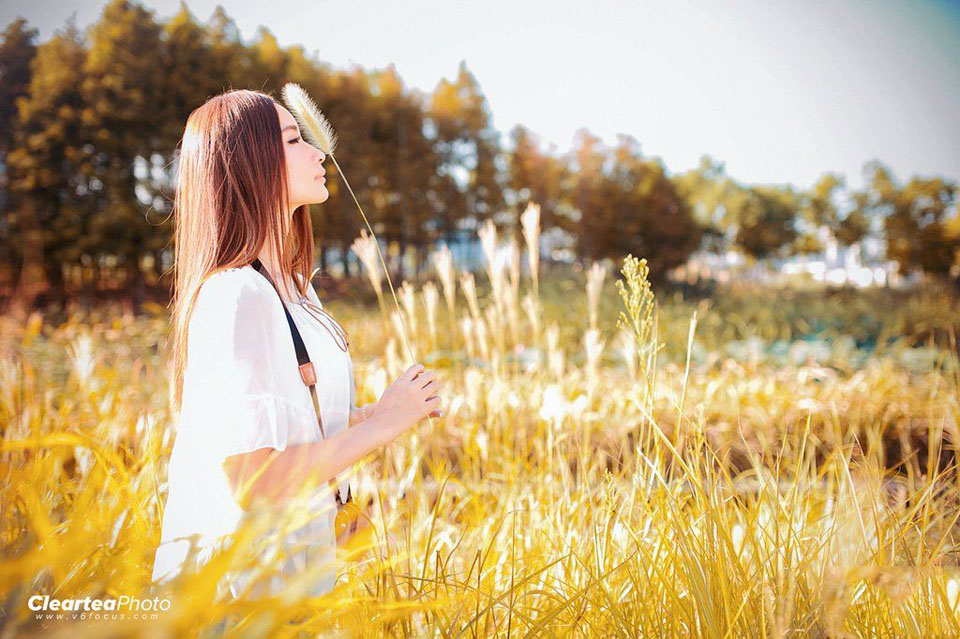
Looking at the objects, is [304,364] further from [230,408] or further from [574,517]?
[574,517]

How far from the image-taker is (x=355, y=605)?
1008 mm

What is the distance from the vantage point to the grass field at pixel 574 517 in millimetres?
852

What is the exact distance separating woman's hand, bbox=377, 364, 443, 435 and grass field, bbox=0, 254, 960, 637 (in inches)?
8.3

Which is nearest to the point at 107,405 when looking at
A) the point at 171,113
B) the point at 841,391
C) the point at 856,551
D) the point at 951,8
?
the point at 856,551

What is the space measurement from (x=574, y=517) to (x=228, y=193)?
1170 mm

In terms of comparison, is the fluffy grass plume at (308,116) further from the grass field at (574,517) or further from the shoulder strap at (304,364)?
the grass field at (574,517)

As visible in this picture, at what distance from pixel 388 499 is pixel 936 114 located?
15.4 ft

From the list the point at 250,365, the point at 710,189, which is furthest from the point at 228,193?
the point at 710,189

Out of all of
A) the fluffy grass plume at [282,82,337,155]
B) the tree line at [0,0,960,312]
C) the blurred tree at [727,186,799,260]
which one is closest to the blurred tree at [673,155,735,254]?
the blurred tree at [727,186,799,260]

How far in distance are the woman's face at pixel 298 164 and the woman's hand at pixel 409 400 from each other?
408 millimetres

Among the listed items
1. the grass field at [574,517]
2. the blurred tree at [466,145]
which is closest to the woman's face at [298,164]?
the grass field at [574,517]

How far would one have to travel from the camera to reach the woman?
35.5 inches

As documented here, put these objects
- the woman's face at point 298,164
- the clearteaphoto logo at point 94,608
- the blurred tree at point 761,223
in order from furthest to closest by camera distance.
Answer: the blurred tree at point 761,223 → the woman's face at point 298,164 → the clearteaphoto logo at point 94,608

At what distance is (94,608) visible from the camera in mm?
809
